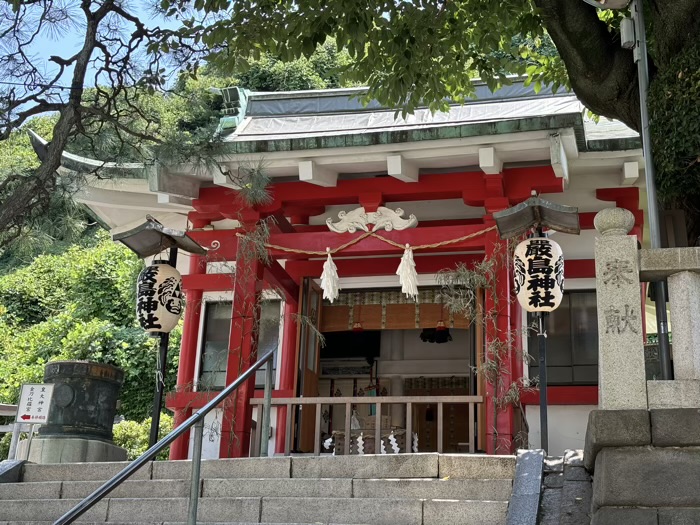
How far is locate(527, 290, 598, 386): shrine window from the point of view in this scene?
9.96 metres

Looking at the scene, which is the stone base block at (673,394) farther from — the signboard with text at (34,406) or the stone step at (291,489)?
the signboard with text at (34,406)

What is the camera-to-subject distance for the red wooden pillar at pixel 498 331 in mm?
8258

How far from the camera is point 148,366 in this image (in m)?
21.8

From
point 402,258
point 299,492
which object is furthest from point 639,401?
point 402,258

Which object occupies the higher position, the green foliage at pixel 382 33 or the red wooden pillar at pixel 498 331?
the green foliage at pixel 382 33

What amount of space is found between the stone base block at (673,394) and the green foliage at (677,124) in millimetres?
1687

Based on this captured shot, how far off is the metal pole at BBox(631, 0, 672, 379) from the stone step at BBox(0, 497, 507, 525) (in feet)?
4.76

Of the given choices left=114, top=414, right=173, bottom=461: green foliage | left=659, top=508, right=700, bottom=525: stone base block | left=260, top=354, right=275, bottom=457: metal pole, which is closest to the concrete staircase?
left=260, top=354, right=275, bottom=457: metal pole

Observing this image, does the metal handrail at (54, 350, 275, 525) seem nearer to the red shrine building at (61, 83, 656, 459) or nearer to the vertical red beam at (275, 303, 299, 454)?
the red shrine building at (61, 83, 656, 459)

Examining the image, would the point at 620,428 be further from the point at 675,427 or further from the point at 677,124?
the point at 677,124

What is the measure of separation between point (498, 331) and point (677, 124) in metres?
3.60

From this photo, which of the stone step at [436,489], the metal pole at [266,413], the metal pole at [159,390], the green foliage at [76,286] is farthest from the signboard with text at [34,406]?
the green foliage at [76,286]

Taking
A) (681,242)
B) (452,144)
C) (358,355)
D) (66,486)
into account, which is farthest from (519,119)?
(358,355)

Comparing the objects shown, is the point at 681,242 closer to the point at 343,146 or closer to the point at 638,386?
the point at 638,386
